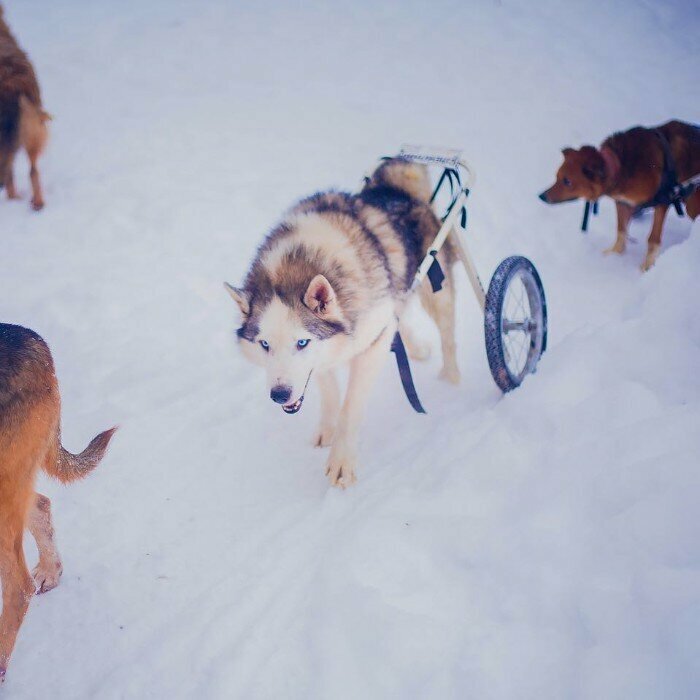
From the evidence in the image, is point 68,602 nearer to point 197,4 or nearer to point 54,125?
point 54,125

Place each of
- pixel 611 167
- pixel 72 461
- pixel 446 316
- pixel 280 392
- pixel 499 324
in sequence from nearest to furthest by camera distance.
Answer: pixel 72 461
pixel 280 392
pixel 499 324
pixel 446 316
pixel 611 167

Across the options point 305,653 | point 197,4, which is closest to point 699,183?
point 305,653

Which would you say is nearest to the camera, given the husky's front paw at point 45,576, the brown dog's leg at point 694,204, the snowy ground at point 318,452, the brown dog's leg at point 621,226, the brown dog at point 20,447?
the snowy ground at point 318,452

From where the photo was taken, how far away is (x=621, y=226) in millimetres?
5887

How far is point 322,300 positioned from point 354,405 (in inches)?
27.9

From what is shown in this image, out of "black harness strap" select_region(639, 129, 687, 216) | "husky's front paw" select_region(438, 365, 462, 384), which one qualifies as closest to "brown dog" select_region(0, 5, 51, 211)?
"husky's front paw" select_region(438, 365, 462, 384)

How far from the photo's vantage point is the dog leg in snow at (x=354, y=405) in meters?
3.07

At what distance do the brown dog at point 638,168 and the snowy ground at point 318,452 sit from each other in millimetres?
624

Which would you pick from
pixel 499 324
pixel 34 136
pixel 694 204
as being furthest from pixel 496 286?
pixel 34 136

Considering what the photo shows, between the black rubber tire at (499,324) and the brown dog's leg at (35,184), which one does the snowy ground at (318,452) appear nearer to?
the brown dog's leg at (35,184)

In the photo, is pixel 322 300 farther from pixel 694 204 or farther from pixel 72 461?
pixel 694 204

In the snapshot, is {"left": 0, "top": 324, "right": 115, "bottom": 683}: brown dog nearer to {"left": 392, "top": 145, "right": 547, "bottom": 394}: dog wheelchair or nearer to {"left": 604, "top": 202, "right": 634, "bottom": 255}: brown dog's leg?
{"left": 392, "top": 145, "right": 547, "bottom": 394}: dog wheelchair

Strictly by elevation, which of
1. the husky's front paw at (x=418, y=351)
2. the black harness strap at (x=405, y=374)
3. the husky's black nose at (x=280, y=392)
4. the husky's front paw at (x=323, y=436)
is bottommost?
the husky's front paw at (x=323, y=436)

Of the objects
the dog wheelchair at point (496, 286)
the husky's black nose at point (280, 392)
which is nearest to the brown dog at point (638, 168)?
the dog wheelchair at point (496, 286)
